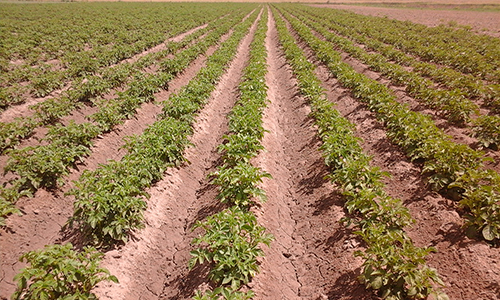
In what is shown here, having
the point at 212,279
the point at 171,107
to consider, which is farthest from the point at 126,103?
the point at 212,279

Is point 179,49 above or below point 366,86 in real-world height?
→ above

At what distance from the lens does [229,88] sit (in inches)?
555

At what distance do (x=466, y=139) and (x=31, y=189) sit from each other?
12.4m

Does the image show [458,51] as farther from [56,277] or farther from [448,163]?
[56,277]

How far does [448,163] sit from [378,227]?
9.53 feet

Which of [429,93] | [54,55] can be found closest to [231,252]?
[429,93]

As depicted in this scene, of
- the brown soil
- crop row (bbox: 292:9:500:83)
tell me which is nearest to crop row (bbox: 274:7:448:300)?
crop row (bbox: 292:9:500:83)

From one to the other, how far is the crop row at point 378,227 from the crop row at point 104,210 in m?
4.13

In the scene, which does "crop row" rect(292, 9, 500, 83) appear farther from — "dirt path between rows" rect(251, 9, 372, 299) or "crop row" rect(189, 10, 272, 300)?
"crop row" rect(189, 10, 272, 300)

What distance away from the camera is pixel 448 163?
586 centimetres

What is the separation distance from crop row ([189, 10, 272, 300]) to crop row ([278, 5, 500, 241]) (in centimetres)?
398

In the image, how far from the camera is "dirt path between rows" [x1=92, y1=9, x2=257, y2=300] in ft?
15.0

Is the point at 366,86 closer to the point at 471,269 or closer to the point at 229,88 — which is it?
the point at 229,88

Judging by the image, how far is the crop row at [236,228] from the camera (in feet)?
13.5
